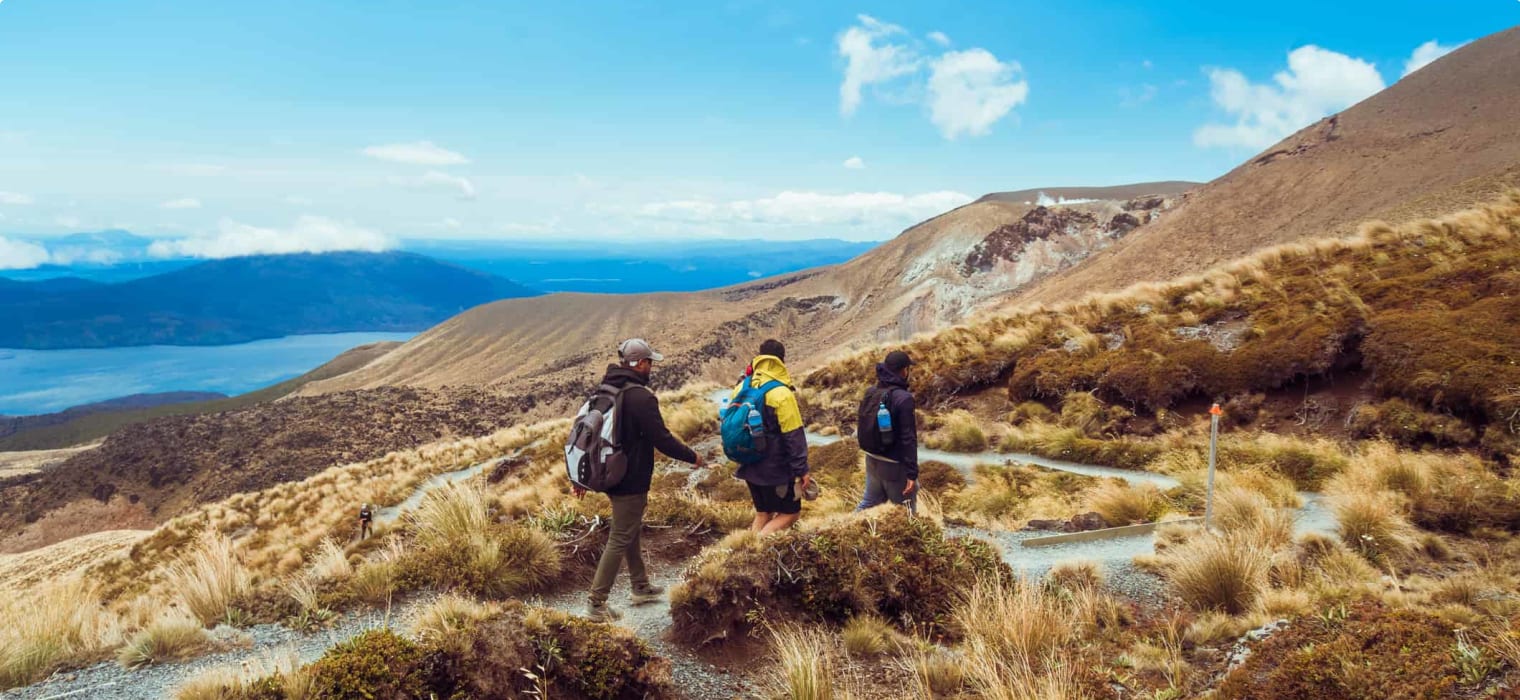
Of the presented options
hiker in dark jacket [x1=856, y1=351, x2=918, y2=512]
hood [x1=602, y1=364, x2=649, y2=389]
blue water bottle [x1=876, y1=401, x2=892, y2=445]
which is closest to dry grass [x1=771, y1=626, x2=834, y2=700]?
hood [x1=602, y1=364, x2=649, y2=389]

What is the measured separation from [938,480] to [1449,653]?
7.98 metres

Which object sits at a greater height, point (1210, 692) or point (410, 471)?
point (1210, 692)

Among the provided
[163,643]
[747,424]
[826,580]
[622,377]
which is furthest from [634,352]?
[163,643]

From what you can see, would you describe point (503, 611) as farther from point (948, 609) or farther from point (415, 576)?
point (948, 609)

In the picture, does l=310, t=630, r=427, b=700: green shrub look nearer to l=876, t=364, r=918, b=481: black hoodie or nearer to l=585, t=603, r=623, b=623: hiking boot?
l=585, t=603, r=623, b=623: hiking boot

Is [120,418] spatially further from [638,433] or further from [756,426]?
[756,426]

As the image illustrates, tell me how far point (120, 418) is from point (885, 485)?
122 metres

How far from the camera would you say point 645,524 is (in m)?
8.18

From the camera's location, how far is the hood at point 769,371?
6324 millimetres

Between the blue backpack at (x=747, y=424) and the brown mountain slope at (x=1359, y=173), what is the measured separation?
3372 cm

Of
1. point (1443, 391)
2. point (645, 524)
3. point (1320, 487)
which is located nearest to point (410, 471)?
point (645, 524)

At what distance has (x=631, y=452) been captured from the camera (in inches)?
225

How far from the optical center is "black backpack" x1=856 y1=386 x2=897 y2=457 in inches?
277

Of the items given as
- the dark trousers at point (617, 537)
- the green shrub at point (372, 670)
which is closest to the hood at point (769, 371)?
the dark trousers at point (617, 537)
